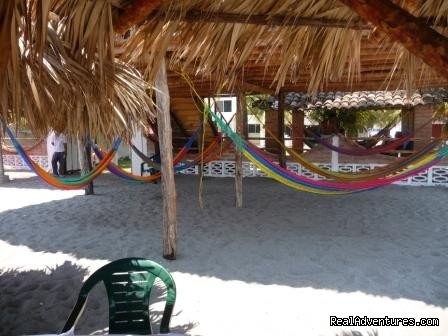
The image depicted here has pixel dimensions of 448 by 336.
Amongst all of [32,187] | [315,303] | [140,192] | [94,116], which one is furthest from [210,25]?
[32,187]

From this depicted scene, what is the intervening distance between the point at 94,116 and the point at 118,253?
1.64m

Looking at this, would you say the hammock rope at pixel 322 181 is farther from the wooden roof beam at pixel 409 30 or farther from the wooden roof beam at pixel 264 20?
the wooden roof beam at pixel 409 30

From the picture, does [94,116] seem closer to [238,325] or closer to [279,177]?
[238,325]

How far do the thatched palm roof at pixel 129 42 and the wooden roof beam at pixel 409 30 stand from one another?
1.18 feet

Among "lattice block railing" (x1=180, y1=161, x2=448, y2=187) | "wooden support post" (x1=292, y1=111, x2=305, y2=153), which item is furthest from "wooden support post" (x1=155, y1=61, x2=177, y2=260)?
"wooden support post" (x1=292, y1=111, x2=305, y2=153)

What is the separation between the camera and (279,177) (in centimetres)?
354

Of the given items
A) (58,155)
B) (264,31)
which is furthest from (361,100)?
(264,31)

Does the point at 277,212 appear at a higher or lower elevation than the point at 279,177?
lower

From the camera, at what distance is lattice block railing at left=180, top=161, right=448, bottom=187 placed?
5.54 metres

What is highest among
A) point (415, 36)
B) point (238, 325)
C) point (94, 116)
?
point (415, 36)

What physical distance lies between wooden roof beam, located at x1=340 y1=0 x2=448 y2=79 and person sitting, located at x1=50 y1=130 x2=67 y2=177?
659 centimetres

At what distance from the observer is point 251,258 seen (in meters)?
2.70

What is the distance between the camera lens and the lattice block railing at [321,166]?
5.54 meters

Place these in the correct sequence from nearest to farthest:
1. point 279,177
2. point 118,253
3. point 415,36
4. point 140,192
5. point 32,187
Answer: point 415,36 < point 118,253 < point 279,177 < point 140,192 < point 32,187
